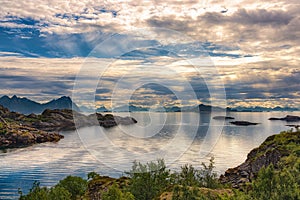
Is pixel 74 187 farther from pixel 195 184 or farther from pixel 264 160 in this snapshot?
pixel 264 160

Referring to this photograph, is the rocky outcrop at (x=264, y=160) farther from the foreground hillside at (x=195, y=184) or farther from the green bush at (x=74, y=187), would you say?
the green bush at (x=74, y=187)

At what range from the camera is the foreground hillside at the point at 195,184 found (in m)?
26.2

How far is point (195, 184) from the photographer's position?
4950 centimetres

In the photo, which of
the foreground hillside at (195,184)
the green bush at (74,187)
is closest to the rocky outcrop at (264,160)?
the foreground hillside at (195,184)

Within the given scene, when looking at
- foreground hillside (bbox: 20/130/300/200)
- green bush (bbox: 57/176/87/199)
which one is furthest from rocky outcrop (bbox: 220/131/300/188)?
green bush (bbox: 57/176/87/199)

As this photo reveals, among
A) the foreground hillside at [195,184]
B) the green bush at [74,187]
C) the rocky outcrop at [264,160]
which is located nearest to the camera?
the foreground hillside at [195,184]

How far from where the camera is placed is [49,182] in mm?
94688

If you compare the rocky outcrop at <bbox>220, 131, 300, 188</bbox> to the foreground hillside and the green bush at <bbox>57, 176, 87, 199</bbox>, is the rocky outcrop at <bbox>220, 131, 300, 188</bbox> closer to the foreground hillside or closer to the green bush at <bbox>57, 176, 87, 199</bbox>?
the foreground hillside

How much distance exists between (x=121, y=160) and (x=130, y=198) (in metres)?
83.6

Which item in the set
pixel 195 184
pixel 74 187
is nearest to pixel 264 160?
pixel 195 184

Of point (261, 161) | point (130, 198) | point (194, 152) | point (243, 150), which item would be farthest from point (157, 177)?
point (243, 150)

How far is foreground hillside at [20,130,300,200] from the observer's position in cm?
2616

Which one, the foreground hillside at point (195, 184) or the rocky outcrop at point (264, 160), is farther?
the rocky outcrop at point (264, 160)

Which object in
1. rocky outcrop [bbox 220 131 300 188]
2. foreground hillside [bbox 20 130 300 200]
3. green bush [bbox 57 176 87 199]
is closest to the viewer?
foreground hillside [bbox 20 130 300 200]
